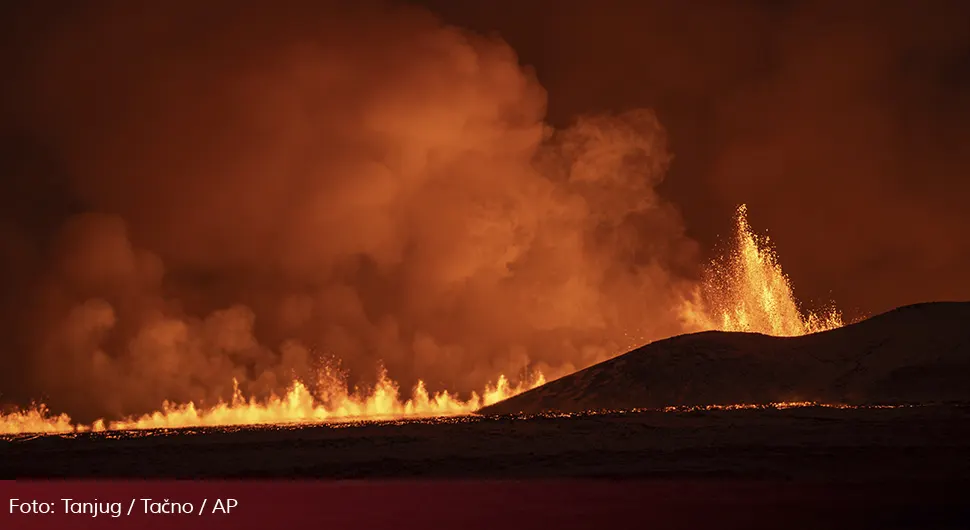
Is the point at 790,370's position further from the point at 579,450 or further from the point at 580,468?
the point at 580,468

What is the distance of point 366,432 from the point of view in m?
63.5

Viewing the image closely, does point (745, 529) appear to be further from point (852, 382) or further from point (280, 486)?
point (852, 382)

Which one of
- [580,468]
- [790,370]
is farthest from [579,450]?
[790,370]

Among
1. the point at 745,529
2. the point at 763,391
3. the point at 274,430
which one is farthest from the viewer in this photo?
the point at 763,391

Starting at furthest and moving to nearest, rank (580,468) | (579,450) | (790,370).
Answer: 1. (790,370)
2. (579,450)
3. (580,468)

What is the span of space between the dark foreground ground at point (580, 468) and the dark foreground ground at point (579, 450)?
0.13 meters

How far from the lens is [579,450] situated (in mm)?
46562

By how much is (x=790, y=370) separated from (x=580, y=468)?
45.8 metres

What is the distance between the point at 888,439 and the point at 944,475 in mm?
13967

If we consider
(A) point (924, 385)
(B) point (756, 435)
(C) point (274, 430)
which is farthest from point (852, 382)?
(C) point (274, 430)

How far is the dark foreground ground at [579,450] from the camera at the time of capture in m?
38.3

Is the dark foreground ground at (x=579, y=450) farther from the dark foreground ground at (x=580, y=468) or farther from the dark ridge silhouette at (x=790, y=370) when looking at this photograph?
the dark ridge silhouette at (x=790, y=370)

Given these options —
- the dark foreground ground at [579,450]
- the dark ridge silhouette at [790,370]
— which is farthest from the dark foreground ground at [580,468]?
the dark ridge silhouette at [790,370]

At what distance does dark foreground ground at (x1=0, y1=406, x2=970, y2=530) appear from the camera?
25.0 meters
